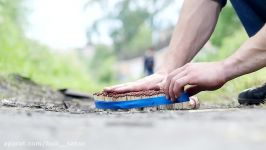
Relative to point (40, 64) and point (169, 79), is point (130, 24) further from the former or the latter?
point (169, 79)

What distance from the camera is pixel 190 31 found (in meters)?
2.52

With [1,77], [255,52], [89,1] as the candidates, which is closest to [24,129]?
[255,52]

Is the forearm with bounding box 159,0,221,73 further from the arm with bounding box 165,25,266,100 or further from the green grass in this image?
the green grass

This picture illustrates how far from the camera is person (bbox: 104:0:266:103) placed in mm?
2033

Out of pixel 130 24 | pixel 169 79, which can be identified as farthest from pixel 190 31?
pixel 130 24

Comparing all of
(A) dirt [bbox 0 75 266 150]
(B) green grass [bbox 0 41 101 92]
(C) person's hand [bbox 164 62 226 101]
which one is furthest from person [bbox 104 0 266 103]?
(B) green grass [bbox 0 41 101 92]

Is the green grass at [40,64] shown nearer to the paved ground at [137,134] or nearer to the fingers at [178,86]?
the fingers at [178,86]

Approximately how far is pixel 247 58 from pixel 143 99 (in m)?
0.46

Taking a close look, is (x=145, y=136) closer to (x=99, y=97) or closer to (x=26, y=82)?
(x=99, y=97)

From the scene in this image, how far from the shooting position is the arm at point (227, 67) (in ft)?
6.63

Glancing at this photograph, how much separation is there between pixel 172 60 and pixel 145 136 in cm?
128

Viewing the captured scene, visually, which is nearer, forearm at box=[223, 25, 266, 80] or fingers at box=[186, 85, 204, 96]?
forearm at box=[223, 25, 266, 80]

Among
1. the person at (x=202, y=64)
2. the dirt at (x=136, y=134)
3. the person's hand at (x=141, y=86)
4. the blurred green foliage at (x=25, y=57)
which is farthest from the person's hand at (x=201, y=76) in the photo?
the blurred green foliage at (x=25, y=57)

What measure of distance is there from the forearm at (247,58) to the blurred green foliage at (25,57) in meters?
3.57
